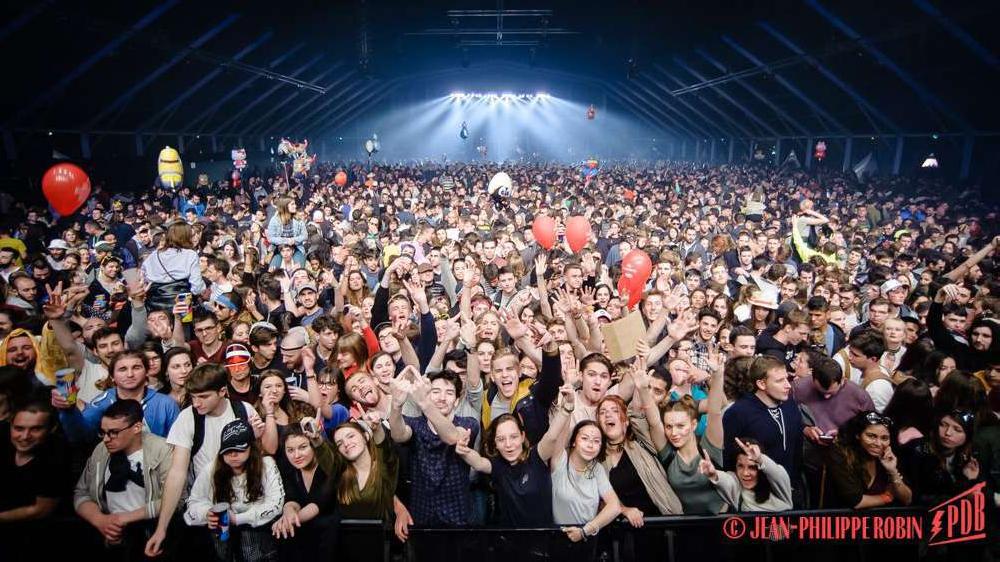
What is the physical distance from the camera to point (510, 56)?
27.6 metres

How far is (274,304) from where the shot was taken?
570 centimetres

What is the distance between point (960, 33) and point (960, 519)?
11.1m

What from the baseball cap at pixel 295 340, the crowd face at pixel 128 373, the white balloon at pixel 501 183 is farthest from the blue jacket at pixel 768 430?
the white balloon at pixel 501 183

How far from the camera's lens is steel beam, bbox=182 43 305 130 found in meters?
18.5

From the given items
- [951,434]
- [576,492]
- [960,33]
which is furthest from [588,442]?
[960,33]

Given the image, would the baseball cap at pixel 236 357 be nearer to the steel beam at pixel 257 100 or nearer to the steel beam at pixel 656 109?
the steel beam at pixel 257 100

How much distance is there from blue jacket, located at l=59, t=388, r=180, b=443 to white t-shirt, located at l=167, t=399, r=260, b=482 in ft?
1.29

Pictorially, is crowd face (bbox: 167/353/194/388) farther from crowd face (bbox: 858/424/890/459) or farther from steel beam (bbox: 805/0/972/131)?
steel beam (bbox: 805/0/972/131)

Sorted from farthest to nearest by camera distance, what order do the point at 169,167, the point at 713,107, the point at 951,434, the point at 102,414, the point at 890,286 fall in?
the point at 713,107 < the point at 169,167 < the point at 890,286 < the point at 102,414 < the point at 951,434

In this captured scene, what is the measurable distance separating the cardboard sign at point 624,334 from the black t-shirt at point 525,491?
114 centimetres

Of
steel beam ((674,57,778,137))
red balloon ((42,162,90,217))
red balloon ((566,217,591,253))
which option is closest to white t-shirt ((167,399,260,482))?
red balloon ((566,217,591,253))

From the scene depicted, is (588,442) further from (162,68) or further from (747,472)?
(162,68)

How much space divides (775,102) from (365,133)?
25759 mm

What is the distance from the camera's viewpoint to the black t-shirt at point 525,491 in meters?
3.10
